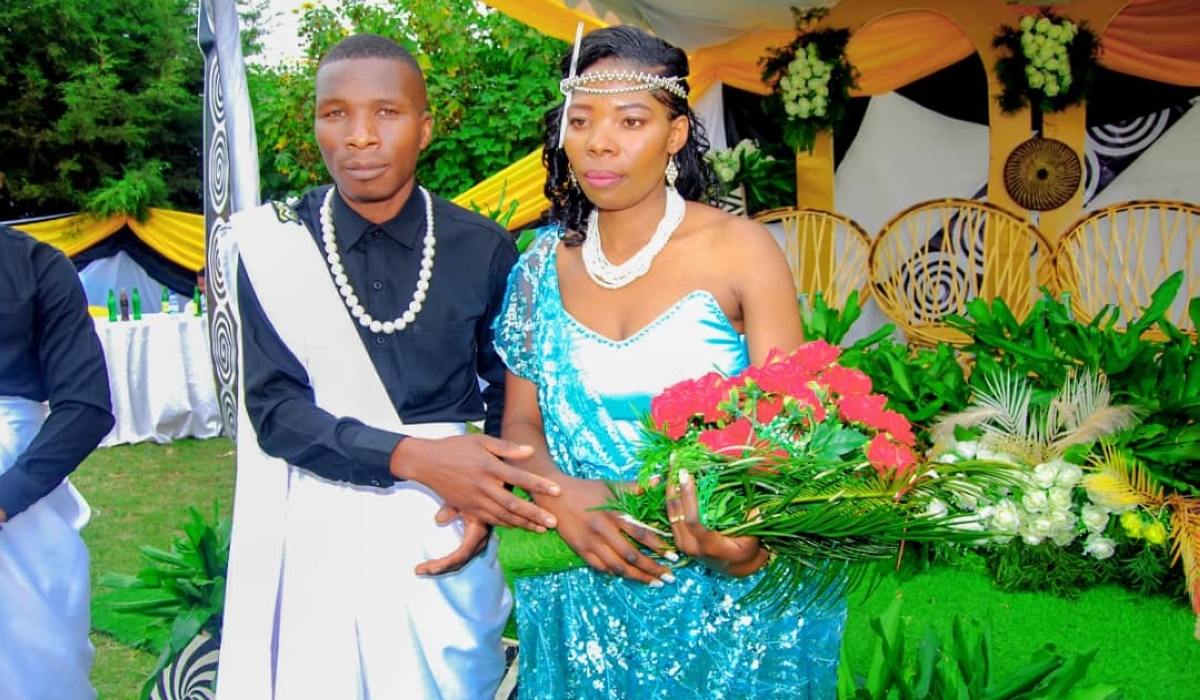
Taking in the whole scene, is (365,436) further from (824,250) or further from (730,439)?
(824,250)

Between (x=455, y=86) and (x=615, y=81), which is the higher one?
(x=455, y=86)

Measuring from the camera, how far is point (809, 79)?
7.62 meters

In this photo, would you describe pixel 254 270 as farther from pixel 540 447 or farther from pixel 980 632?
pixel 980 632

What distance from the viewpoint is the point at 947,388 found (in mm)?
4012

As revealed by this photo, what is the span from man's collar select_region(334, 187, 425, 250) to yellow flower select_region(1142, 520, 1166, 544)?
2.86m

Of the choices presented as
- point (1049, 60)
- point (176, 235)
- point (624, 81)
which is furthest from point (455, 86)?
point (624, 81)

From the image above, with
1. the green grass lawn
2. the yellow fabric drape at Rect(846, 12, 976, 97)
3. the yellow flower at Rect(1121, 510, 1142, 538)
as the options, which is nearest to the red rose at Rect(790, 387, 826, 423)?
the yellow flower at Rect(1121, 510, 1142, 538)

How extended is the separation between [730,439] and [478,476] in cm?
45

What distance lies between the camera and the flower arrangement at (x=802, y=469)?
1502 millimetres

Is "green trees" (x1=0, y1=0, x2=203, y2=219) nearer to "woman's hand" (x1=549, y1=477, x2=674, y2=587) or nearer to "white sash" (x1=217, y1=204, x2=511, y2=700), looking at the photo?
"white sash" (x1=217, y1=204, x2=511, y2=700)

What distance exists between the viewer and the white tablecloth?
27.0ft

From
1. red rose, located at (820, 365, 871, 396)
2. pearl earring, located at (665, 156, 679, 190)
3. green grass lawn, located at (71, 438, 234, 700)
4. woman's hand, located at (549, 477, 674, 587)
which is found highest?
pearl earring, located at (665, 156, 679, 190)

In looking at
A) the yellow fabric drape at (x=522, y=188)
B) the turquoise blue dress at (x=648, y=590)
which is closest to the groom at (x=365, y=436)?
the turquoise blue dress at (x=648, y=590)

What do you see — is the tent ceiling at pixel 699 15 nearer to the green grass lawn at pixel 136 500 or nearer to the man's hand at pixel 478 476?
the green grass lawn at pixel 136 500
